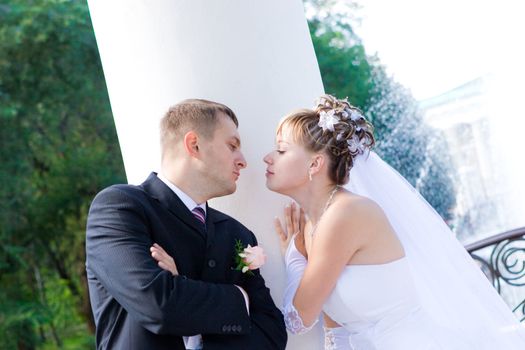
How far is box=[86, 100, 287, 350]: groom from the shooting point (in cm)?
264

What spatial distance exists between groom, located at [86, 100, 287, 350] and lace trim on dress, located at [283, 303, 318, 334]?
10 centimetres

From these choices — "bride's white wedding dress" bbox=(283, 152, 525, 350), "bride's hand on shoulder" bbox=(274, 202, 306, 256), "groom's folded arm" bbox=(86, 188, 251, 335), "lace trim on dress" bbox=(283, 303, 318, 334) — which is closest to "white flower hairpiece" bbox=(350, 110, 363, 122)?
"bride's white wedding dress" bbox=(283, 152, 525, 350)

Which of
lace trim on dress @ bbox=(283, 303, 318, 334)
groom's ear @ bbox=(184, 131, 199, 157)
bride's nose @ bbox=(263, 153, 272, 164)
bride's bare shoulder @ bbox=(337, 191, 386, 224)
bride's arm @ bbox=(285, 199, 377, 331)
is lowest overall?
lace trim on dress @ bbox=(283, 303, 318, 334)

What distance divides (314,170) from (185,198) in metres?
0.58

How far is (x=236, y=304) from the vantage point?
2.78m

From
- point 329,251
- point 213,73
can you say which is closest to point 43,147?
point 213,73

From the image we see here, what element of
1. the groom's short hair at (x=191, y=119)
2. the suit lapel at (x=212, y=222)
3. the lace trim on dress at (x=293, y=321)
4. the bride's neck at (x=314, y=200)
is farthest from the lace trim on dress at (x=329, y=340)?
the groom's short hair at (x=191, y=119)

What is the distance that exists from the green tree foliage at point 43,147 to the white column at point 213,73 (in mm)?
9805

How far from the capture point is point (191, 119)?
10.0ft

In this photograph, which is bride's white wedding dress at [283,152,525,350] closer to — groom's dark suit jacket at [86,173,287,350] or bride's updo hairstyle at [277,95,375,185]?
bride's updo hairstyle at [277,95,375,185]

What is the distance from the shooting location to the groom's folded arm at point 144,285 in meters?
2.60

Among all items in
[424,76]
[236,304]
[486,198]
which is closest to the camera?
[236,304]

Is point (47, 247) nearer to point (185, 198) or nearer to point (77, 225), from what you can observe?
point (77, 225)

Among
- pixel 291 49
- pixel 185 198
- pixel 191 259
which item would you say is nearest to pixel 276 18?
pixel 291 49
